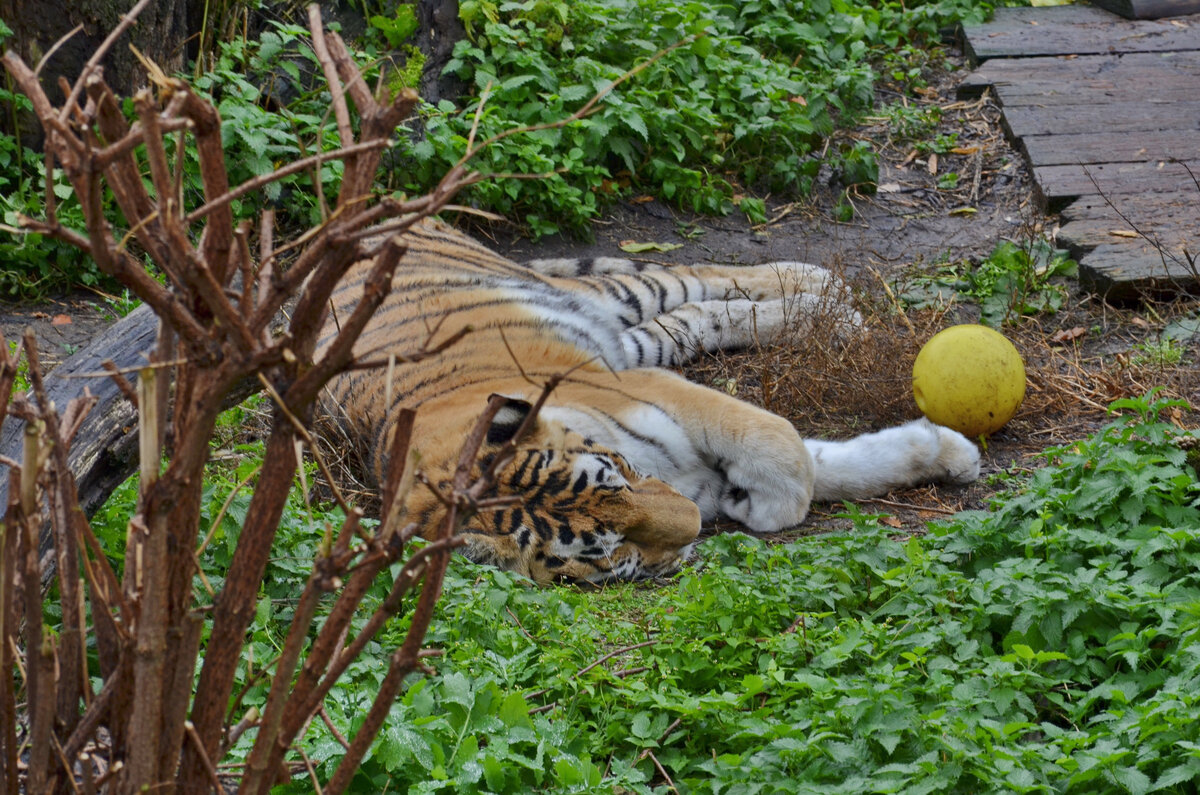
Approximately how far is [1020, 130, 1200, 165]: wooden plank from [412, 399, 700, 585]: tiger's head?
395 centimetres

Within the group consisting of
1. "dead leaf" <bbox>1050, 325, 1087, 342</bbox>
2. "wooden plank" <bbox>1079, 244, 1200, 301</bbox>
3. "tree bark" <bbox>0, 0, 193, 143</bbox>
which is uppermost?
"tree bark" <bbox>0, 0, 193, 143</bbox>

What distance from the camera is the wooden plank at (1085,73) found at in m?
7.20

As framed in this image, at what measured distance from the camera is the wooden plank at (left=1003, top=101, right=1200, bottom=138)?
6562 millimetres

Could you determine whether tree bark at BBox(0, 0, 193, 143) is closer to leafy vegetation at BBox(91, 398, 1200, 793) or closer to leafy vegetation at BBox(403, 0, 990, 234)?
leafy vegetation at BBox(403, 0, 990, 234)

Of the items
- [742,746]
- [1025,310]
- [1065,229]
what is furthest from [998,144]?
[742,746]

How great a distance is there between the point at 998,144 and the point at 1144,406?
170 inches

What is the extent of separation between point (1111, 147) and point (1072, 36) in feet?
6.73

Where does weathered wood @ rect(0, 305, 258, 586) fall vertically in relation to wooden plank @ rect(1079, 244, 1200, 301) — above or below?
above

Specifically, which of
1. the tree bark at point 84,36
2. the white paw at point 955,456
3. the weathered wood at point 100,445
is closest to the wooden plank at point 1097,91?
the white paw at point 955,456

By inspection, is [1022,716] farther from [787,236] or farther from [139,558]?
[787,236]

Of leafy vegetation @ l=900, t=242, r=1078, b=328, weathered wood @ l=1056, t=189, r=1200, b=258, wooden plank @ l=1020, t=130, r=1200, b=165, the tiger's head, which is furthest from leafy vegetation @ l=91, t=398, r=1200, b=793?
wooden plank @ l=1020, t=130, r=1200, b=165

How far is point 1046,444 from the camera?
159 inches

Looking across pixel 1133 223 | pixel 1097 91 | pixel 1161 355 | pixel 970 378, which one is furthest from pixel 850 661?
pixel 1097 91

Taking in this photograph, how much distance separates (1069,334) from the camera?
190 inches
